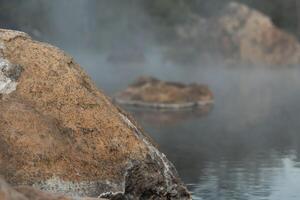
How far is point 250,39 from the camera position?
12125 centimetres

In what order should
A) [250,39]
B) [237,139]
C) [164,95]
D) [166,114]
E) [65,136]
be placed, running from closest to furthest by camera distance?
1. [65,136]
2. [237,139]
3. [166,114]
4. [164,95]
5. [250,39]

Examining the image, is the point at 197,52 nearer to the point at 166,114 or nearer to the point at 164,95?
the point at 164,95

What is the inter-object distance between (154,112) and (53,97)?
37.7 m

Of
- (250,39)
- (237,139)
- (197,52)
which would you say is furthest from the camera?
(197,52)

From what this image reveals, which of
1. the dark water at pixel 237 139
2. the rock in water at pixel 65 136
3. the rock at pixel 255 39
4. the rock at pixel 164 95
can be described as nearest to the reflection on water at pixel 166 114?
the dark water at pixel 237 139

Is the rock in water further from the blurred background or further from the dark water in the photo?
the blurred background

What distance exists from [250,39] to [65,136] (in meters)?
103

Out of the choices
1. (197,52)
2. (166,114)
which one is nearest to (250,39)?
(197,52)

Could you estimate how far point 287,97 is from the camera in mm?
71062

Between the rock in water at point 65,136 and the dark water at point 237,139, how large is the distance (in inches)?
293

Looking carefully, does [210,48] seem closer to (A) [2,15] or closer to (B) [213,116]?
(A) [2,15]

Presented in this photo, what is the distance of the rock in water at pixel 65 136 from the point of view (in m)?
19.2

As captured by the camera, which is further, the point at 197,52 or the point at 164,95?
the point at 197,52

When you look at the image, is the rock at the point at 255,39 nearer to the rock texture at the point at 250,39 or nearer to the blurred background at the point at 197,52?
the rock texture at the point at 250,39
